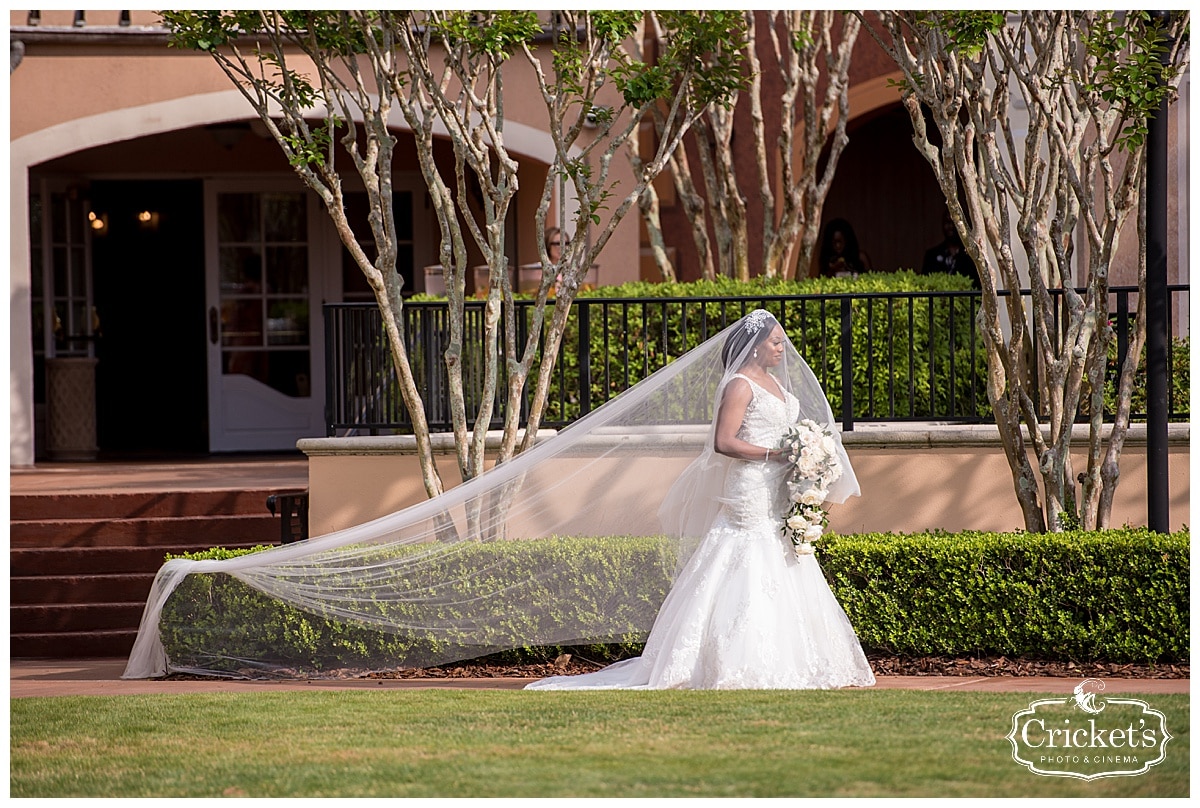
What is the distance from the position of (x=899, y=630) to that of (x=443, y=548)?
2395 millimetres

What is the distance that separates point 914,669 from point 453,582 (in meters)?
2.39

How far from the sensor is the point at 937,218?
15555 millimetres

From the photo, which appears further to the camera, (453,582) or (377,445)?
(377,445)

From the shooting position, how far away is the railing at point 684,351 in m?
9.22

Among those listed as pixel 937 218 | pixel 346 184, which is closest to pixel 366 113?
pixel 346 184

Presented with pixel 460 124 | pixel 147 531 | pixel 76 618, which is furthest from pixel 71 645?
pixel 460 124

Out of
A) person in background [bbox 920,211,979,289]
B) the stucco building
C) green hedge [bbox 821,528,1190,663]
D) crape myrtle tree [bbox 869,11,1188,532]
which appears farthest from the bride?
person in background [bbox 920,211,979,289]

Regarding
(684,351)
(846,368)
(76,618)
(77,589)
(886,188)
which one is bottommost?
(76,618)

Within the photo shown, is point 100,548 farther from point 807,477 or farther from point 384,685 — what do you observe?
point 807,477

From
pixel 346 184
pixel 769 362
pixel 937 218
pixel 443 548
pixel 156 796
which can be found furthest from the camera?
pixel 937 218

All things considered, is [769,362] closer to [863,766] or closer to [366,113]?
[863,766]

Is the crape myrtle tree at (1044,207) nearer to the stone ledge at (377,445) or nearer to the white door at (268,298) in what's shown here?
the stone ledge at (377,445)

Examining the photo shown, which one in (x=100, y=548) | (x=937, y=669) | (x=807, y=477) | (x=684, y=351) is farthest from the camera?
(x=684, y=351)

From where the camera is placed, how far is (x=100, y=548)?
30.0 ft
